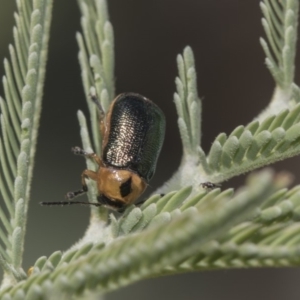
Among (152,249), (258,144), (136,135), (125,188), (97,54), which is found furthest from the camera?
(136,135)

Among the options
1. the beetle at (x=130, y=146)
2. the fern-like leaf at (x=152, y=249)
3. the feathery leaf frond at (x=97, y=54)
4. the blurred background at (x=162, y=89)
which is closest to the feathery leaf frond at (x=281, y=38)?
the feathery leaf frond at (x=97, y=54)

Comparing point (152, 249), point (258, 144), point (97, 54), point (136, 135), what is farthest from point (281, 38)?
point (152, 249)

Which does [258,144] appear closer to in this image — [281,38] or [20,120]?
[281,38]

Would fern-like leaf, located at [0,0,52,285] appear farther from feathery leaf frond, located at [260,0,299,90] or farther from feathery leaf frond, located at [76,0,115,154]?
feathery leaf frond, located at [260,0,299,90]

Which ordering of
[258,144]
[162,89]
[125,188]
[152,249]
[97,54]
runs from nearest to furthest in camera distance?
[152,249]
[258,144]
[97,54]
[125,188]
[162,89]

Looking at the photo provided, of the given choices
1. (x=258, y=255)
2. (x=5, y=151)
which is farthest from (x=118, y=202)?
(x=258, y=255)

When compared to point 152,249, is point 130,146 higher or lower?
lower

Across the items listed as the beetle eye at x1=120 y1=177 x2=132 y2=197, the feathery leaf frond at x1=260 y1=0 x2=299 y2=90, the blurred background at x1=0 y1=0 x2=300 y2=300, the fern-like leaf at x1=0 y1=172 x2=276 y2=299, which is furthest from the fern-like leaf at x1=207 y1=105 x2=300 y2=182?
the blurred background at x1=0 y1=0 x2=300 y2=300
